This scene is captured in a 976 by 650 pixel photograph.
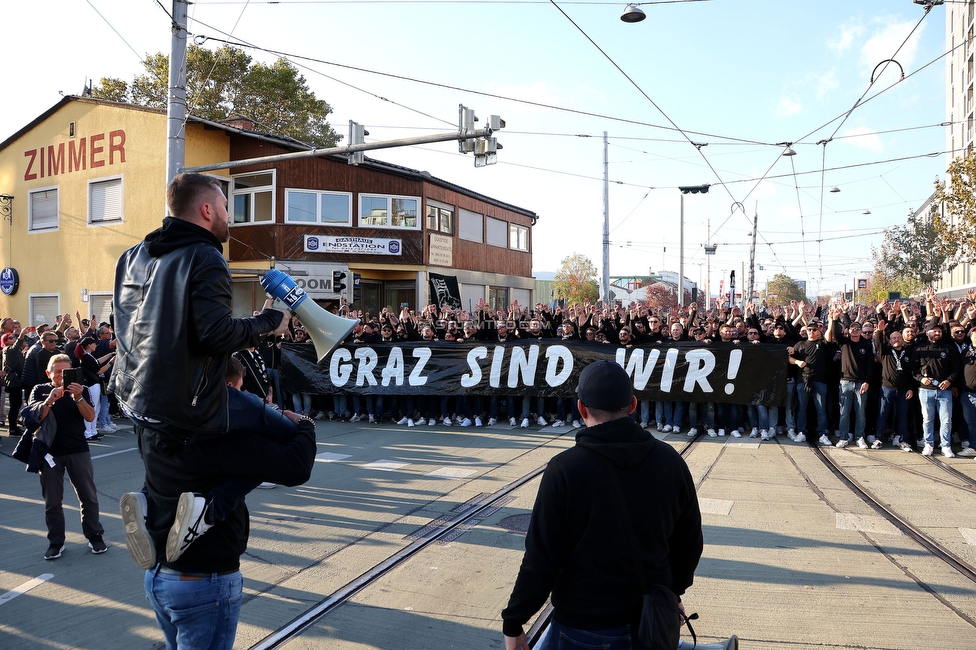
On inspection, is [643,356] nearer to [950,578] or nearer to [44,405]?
[950,578]

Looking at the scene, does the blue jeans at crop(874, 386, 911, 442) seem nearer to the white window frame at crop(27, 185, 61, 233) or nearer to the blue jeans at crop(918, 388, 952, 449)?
the blue jeans at crop(918, 388, 952, 449)

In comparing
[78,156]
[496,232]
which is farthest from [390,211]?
[78,156]

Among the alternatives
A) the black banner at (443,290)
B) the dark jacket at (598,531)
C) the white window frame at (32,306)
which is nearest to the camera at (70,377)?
the dark jacket at (598,531)

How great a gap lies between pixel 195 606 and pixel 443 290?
25.8m

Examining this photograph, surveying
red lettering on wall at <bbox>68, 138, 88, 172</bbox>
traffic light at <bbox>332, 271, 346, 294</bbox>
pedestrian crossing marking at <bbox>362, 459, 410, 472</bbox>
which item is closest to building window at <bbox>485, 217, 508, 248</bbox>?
traffic light at <bbox>332, 271, 346, 294</bbox>

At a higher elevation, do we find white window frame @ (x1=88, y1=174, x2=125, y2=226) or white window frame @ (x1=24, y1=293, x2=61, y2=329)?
white window frame @ (x1=88, y1=174, x2=125, y2=226)

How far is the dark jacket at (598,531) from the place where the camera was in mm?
2492

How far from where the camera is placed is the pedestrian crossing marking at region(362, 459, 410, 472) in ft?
32.4

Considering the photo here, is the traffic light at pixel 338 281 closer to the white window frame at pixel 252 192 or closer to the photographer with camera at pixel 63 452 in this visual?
the white window frame at pixel 252 192

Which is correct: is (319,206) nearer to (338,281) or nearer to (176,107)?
(338,281)

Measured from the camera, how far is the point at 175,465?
2.26 metres

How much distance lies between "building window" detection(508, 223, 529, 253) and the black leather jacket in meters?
34.9

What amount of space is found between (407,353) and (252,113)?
27.8 meters

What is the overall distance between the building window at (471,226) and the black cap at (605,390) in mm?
29148
